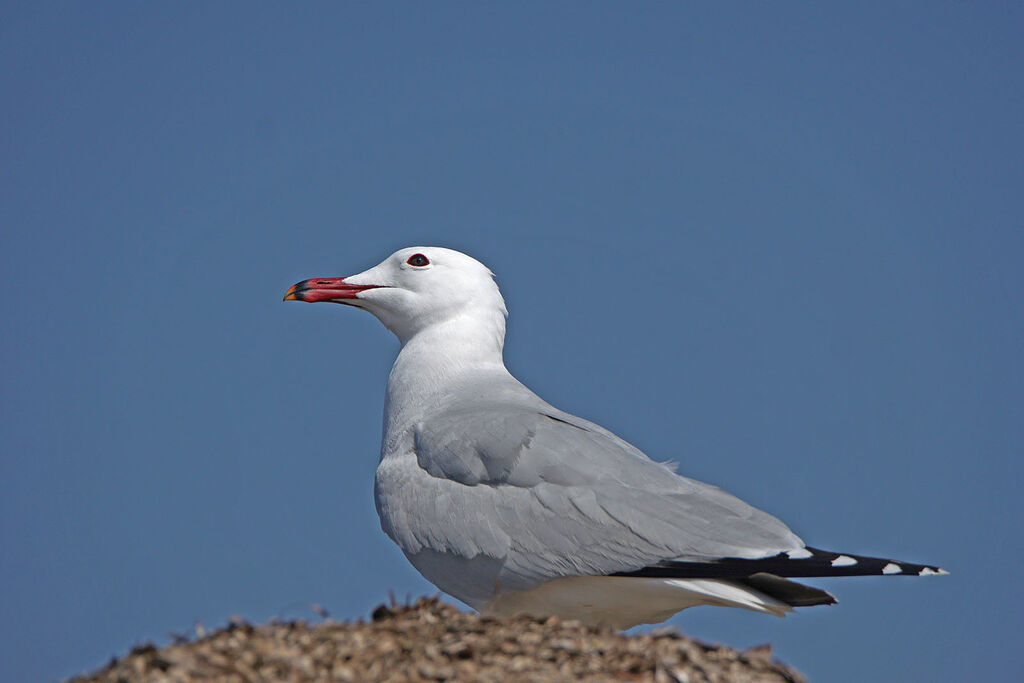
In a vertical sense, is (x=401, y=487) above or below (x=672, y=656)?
above

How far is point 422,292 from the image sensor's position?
9266 mm

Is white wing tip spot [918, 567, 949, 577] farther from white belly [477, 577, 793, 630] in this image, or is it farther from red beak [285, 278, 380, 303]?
red beak [285, 278, 380, 303]

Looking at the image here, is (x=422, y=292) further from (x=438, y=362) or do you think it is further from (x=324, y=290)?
(x=324, y=290)

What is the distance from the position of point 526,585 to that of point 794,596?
163 centimetres

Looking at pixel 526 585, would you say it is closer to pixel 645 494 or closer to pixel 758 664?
pixel 645 494

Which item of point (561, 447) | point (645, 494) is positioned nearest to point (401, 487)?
point (561, 447)

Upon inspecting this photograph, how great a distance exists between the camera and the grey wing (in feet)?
20.9

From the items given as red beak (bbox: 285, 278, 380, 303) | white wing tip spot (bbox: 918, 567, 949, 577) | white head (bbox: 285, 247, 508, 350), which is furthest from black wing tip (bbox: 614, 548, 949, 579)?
red beak (bbox: 285, 278, 380, 303)

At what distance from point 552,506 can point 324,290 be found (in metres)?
3.79

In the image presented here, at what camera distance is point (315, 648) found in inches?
204

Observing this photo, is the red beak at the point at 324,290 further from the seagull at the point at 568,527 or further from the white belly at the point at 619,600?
the white belly at the point at 619,600

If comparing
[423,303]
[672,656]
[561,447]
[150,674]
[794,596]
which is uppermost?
[423,303]

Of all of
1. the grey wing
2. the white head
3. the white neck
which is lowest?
the grey wing

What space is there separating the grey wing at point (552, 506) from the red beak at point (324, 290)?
248 centimetres
